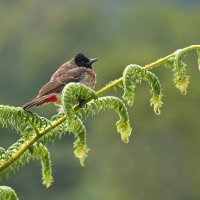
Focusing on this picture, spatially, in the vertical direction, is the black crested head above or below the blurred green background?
below

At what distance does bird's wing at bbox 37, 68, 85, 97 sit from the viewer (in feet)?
18.2

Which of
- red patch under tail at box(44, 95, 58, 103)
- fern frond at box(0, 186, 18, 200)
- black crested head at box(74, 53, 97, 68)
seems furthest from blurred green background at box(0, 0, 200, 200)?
fern frond at box(0, 186, 18, 200)

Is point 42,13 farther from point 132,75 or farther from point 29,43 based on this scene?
point 132,75

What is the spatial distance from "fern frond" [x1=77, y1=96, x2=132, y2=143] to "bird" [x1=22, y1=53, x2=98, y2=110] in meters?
1.53

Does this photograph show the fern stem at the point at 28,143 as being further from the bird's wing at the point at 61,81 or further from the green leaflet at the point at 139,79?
the bird's wing at the point at 61,81

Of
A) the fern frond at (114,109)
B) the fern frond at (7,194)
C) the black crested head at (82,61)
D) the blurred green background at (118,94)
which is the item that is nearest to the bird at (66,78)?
the black crested head at (82,61)

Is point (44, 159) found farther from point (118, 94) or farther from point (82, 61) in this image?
point (118, 94)

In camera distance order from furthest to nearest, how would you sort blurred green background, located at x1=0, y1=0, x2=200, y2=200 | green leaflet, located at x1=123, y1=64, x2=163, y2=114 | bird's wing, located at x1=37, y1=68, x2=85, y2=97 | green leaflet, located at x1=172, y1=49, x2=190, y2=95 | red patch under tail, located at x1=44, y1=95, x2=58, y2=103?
blurred green background, located at x1=0, y1=0, x2=200, y2=200 < bird's wing, located at x1=37, y1=68, x2=85, y2=97 < red patch under tail, located at x1=44, y1=95, x2=58, y2=103 < green leaflet, located at x1=172, y1=49, x2=190, y2=95 < green leaflet, located at x1=123, y1=64, x2=163, y2=114

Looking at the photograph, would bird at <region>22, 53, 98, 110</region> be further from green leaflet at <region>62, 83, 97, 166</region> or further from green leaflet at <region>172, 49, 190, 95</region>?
green leaflet at <region>62, 83, 97, 166</region>

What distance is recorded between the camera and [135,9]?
63656 millimetres

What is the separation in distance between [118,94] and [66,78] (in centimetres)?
2915

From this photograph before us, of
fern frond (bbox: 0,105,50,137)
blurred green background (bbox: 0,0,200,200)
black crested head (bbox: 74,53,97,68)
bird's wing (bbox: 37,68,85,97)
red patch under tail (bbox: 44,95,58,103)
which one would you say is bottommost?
fern frond (bbox: 0,105,50,137)

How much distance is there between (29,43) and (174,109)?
23787 mm

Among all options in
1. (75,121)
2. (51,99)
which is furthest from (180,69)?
(51,99)
